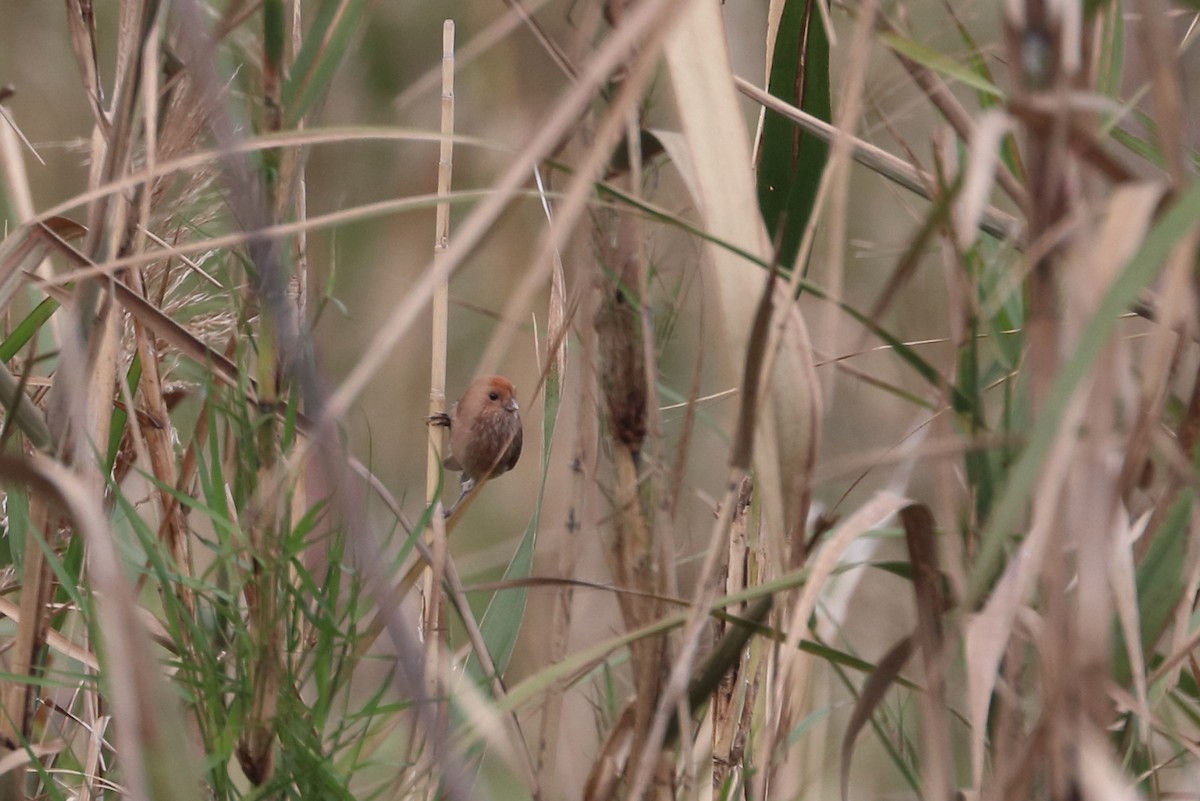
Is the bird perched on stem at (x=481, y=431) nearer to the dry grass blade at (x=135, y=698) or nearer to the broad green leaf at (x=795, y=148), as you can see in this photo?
the broad green leaf at (x=795, y=148)

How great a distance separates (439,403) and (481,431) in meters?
0.97

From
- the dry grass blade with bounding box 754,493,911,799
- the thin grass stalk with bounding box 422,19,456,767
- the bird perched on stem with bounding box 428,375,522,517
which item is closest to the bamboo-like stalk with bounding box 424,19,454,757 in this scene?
the thin grass stalk with bounding box 422,19,456,767

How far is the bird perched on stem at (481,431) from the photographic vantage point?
2068 millimetres

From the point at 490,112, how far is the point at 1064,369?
9.35 ft

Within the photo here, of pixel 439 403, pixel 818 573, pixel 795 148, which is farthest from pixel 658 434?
pixel 439 403

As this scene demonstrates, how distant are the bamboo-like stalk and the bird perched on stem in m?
0.87

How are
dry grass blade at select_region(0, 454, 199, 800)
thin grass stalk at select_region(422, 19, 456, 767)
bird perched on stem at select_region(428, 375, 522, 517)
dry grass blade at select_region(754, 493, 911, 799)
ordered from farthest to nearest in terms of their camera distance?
bird perched on stem at select_region(428, 375, 522, 517), thin grass stalk at select_region(422, 19, 456, 767), dry grass blade at select_region(754, 493, 911, 799), dry grass blade at select_region(0, 454, 199, 800)

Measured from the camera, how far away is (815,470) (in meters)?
Answer: 0.65

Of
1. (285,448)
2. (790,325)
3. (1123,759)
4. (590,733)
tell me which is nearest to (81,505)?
(285,448)

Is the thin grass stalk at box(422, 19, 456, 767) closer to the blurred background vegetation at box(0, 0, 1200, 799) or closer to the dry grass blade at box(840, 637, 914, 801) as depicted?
the blurred background vegetation at box(0, 0, 1200, 799)

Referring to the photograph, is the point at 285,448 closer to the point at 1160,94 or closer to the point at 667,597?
the point at 667,597

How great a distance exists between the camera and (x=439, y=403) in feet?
3.73

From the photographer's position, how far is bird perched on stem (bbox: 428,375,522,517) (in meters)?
2.07

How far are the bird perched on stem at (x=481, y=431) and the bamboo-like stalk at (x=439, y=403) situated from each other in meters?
0.87
